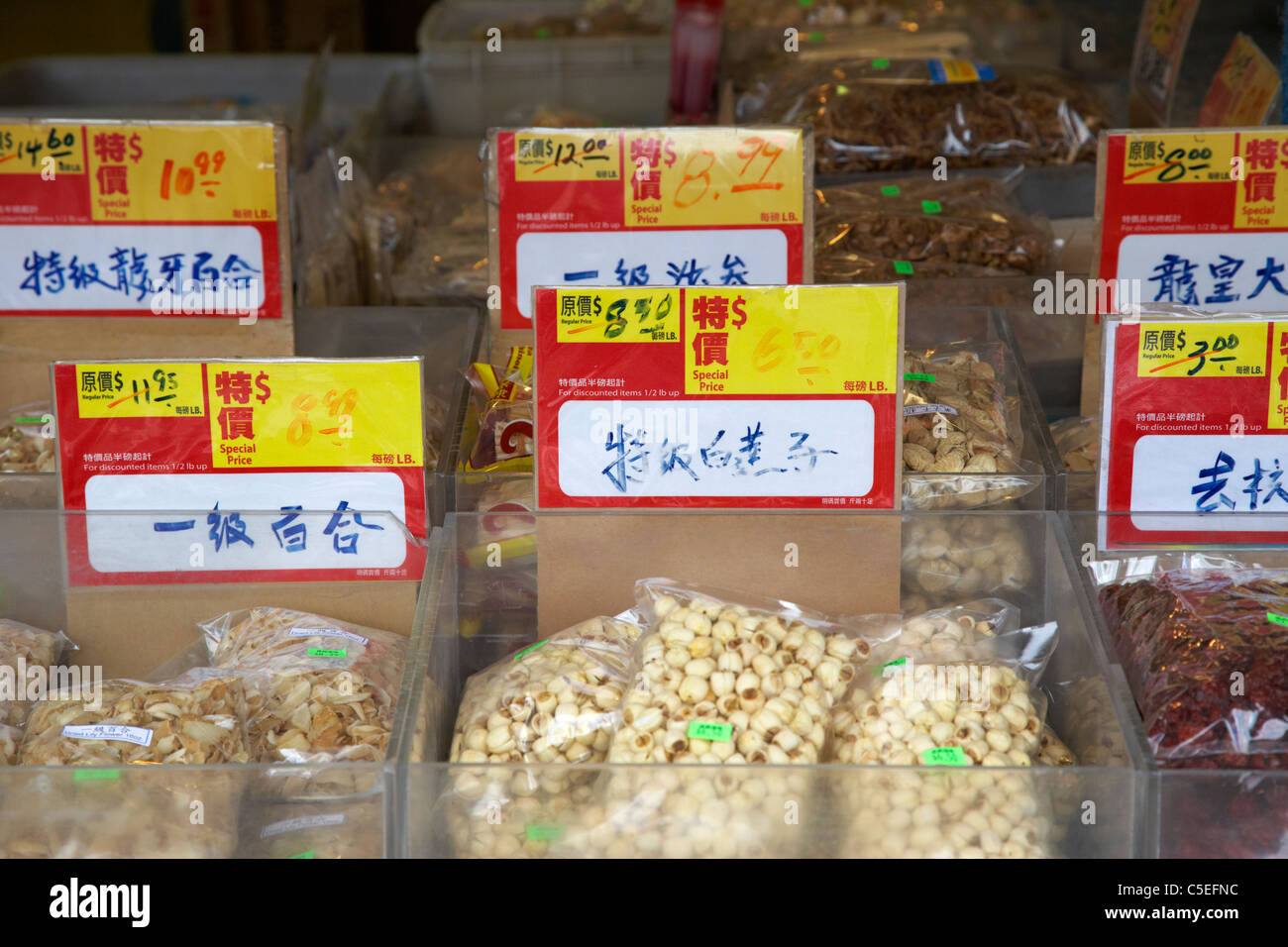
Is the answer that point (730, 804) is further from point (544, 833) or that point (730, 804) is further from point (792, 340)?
point (792, 340)

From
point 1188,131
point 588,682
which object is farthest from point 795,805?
point 1188,131

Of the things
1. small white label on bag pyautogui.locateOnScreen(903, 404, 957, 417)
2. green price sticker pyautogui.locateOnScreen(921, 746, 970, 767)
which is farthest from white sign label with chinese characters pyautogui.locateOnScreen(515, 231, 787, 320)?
green price sticker pyautogui.locateOnScreen(921, 746, 970, 767)

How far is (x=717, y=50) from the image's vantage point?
3.26 meters

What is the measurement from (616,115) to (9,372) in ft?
6.66

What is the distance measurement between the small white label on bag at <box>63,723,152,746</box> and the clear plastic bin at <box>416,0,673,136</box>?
8.48ft

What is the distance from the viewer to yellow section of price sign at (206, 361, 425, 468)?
151 cm

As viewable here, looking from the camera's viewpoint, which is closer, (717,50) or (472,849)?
(472,849)

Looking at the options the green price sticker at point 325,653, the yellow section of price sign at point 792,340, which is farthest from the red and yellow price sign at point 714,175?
the green price sticker at point 325,653

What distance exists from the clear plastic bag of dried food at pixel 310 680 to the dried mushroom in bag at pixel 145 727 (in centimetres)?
3

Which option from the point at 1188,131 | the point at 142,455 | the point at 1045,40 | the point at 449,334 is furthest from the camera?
the point at 1045,40

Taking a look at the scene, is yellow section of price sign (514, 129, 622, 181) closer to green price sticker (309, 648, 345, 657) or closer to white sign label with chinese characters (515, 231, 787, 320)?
white sign label with chinese characters (515, 231, 787, 320)
